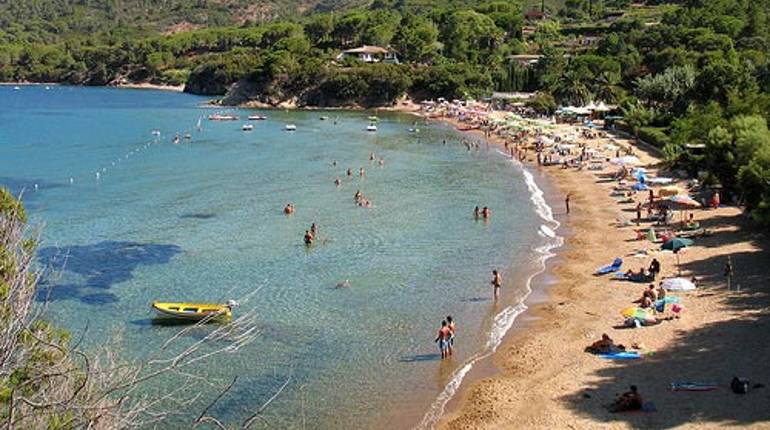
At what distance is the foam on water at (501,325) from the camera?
835 inches

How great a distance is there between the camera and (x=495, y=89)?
120m

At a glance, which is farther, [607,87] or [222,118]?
[222,118]

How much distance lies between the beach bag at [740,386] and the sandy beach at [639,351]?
0.67 ft

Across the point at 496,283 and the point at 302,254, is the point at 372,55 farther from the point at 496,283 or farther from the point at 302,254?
the point at 496,283

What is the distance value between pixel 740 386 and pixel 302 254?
21436 mm

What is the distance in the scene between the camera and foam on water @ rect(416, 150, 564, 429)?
21219mm

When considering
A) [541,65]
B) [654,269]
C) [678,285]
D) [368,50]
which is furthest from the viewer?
[368,50]

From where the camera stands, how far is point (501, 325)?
2741cm

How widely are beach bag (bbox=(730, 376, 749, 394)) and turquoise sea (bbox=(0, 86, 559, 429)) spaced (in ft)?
23.4

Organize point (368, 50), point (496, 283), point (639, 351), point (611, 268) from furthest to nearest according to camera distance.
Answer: point (368, 50)
point (611, 268)
point (496, 283)
point (639, 351)

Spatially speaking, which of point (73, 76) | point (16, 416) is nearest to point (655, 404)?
point (16, 416)

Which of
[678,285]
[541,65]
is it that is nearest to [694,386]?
[678,285]

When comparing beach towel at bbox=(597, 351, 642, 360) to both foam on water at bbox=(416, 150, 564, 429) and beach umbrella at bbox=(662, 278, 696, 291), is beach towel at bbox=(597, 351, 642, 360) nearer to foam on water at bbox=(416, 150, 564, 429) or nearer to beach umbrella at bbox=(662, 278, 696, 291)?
foam on water at bbox=(416, 150, 564, 429)

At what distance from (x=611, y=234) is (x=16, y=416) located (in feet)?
114
